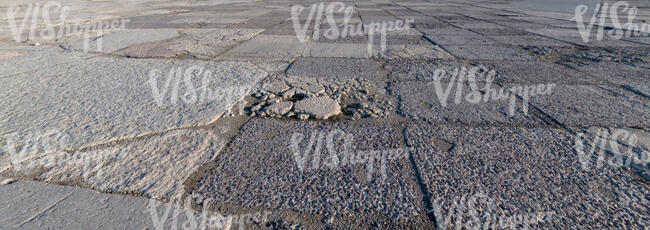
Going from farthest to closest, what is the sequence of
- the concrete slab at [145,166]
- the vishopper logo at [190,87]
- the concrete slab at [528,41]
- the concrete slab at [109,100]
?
the concrete slab at [528,41] < the vishopper logo at [190,87] < the concrete slab at [109,100] < the concrete slab at [145,166]

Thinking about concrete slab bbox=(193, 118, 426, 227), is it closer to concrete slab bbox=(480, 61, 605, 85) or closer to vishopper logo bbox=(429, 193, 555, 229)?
vishopper logo bbox=(429, 193, 555, 229)

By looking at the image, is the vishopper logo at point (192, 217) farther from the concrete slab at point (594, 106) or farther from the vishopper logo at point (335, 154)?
the concrete slab at point (594, 106)

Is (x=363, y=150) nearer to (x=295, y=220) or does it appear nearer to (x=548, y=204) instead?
(x=295, y=220)

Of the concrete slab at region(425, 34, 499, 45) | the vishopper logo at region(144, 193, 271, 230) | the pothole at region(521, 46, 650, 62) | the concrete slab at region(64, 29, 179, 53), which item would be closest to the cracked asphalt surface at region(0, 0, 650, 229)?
the vishopper logo at region(144, 193, 271, 230)

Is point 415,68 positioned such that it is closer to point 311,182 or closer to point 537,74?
point 537,74

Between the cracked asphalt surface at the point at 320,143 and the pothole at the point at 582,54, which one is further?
the pothole at the point at 582,54

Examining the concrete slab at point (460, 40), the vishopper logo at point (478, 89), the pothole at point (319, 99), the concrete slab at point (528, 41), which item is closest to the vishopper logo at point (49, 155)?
the pothole at point (319, 99)

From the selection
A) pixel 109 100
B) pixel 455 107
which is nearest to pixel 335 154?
pixel 455 107

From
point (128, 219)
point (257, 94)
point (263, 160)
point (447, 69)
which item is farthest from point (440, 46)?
point (128, 219)
